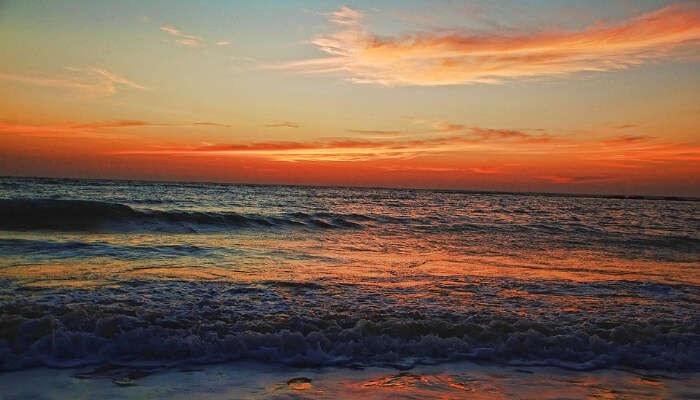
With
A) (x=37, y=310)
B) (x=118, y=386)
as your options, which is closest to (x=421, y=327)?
(x=118, y=386)

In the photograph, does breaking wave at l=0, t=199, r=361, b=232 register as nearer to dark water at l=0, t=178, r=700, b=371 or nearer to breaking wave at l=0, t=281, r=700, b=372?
dark water at l=0, t=178, r=700, b=371

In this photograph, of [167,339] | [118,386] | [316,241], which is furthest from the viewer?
[316,241]

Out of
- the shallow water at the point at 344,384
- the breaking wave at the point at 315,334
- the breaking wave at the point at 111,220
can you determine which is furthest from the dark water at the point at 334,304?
the breaking wave at the point at 111,220

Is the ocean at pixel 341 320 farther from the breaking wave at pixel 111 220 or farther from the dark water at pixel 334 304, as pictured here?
the breaking wave at pixel 111 220

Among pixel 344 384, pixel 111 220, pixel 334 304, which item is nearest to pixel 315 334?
pixel 344 384

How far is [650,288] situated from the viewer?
29.8ft

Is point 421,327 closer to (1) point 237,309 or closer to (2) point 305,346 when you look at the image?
(2) point 305,346

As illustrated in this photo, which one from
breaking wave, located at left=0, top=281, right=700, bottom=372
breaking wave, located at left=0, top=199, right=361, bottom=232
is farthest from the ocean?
breaking wave, located at left=0, top=199, right=361, bottom=232

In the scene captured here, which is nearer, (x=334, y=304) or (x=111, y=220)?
(x=334, y=304)

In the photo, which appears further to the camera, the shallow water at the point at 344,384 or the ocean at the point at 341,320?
the ocean at the point at 341,320

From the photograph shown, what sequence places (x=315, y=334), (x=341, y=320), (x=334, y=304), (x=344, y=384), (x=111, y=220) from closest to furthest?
1. (x=344, y=384)
2. (x=315, y=334)
3. (x=341, y=320)
4. (x=334, y=304)
5. (x=111, y=220)

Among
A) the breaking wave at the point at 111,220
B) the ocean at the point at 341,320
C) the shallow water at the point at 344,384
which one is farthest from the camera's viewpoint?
the breaking wave at the point at 111,220

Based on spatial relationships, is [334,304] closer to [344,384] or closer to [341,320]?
[341,320]

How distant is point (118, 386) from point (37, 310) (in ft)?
8.06
